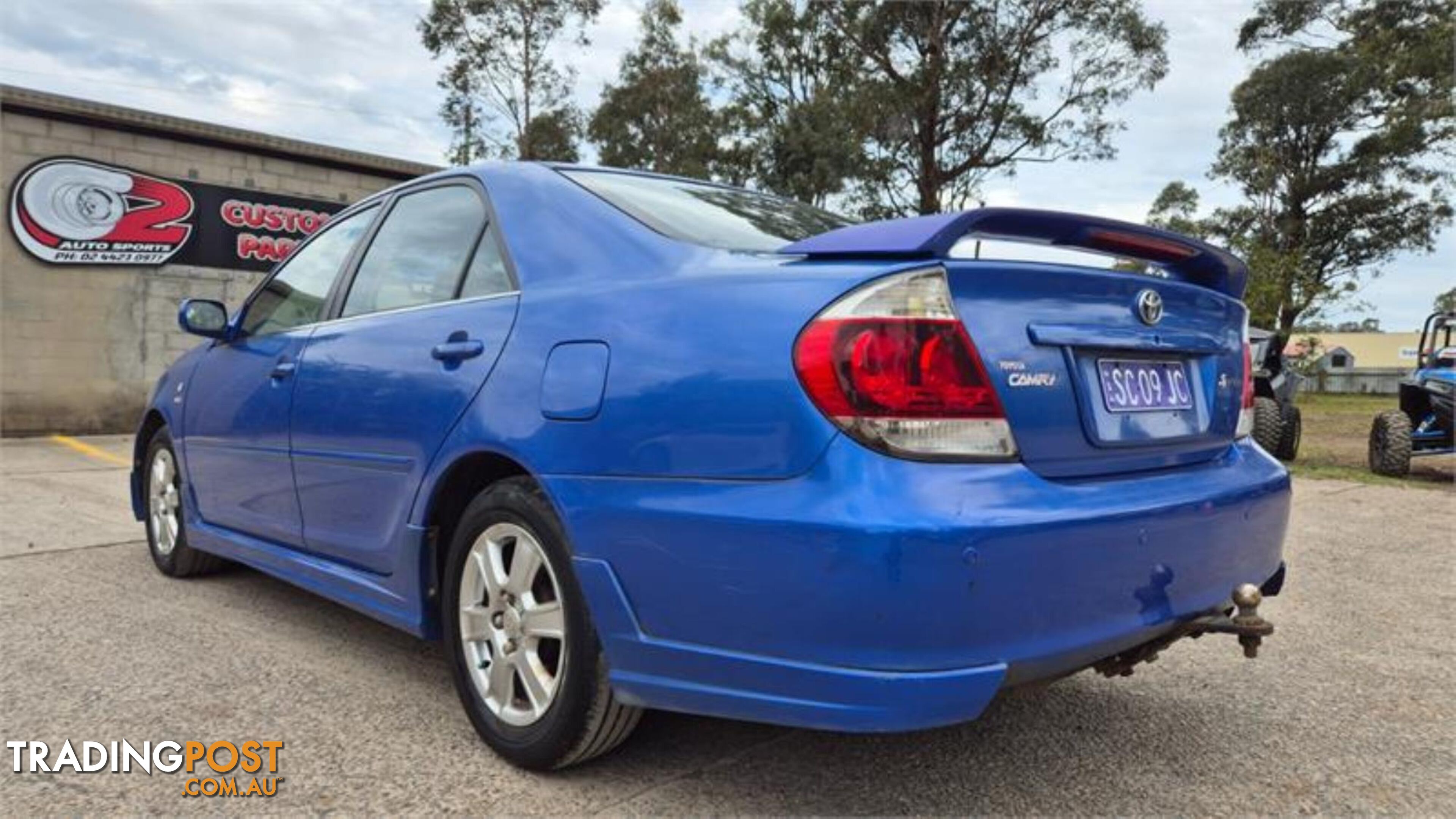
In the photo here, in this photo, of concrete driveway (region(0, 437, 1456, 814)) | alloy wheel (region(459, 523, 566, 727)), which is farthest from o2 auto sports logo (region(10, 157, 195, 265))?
alloy wheel (region(459, 523, 566, 727))

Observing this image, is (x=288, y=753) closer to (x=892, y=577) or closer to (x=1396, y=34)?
(x=892, y=577)

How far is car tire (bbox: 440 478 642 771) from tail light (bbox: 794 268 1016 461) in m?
0.75

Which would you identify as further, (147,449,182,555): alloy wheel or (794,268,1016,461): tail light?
(147,449,182,555): alloy wheel

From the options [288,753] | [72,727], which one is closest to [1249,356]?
[288,753]

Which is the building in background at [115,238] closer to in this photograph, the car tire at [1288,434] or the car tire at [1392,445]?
the car tire at [1288,434]

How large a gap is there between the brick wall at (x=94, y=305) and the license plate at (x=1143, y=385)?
12195mm

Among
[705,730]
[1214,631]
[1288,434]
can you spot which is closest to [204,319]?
[705,730]

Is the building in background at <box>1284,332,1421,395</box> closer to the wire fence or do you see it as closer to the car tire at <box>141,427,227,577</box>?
the wire fence

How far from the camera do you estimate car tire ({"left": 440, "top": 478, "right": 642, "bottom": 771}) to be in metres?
2.10

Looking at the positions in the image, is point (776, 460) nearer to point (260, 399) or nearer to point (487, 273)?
point (487, 273)

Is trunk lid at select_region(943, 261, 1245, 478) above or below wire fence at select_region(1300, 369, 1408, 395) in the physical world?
above

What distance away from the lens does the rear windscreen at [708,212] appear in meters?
2.32

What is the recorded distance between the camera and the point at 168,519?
4.23 m

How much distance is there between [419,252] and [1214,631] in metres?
2.41
